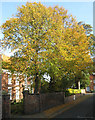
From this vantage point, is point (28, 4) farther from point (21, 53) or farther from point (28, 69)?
point (28, 69)

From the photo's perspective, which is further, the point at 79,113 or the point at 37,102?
the point at 37,102

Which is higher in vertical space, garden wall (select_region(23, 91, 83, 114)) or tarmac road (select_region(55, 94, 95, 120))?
garden wall (select_region(23, 91, 83, 114))

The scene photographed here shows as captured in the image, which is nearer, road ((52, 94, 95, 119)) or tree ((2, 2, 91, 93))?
road ((52, 94, 95, 119))

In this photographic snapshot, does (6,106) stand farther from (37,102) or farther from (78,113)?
(78,113)

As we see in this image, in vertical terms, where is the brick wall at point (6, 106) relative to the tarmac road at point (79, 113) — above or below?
above

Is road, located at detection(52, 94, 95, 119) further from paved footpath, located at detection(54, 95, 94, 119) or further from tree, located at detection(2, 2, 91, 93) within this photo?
tree, located at detection(2, 2, 91, 93)

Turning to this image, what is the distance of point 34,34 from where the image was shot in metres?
19.3

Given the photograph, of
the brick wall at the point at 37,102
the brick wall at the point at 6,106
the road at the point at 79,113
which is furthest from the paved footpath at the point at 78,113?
the brick wall at the point at 6,106

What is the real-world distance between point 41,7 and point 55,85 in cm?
1112

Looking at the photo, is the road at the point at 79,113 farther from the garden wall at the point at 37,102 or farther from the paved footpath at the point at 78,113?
the garden wall at the point at 37,102

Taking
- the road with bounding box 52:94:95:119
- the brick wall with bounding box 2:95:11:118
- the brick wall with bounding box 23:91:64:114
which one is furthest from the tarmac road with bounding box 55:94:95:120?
the brick wall with bounding box 2:95:11:118

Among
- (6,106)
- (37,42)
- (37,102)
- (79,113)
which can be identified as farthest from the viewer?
(37,42)

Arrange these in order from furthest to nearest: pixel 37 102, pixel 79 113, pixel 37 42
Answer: pixel 37 42 → pixel 37 102 → pixel 79 113

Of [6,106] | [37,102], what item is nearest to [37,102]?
[37,102]
